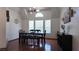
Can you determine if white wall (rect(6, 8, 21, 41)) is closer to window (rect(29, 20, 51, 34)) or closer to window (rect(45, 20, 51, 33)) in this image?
window (rect(29, 20, 51, 34))

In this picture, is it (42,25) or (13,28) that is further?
(13,28)

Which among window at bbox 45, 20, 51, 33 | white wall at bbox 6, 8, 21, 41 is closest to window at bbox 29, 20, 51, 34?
window at bbox 45, 20, 51, 33

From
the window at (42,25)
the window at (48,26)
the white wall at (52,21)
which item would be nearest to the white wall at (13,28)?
the white wall at (52,21)

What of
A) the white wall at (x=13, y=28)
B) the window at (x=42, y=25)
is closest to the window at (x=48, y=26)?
the window at (x=42, y=25)

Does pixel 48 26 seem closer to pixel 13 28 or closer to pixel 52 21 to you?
pixel 52 21

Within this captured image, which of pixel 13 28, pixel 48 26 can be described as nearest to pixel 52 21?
pixel 48 26

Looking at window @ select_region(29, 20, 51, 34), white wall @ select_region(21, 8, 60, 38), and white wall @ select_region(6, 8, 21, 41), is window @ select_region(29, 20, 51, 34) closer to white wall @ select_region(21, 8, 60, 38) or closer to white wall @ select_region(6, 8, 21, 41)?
white wall @ select_region(21, 8, 60, 38)

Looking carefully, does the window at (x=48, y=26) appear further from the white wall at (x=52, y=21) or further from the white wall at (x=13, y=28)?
the white wall at (x=13, y=28)

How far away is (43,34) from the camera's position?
2346 millimetres

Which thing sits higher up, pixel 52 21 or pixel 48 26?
pixel 52 21

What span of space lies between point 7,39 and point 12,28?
27 centimetres
